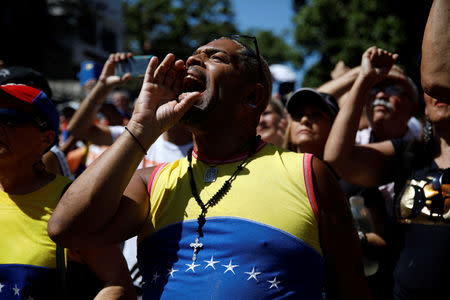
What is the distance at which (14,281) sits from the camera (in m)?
2.07

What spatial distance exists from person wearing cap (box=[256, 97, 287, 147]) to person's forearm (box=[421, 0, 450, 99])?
8.28 ft

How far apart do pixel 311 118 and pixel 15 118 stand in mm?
1983

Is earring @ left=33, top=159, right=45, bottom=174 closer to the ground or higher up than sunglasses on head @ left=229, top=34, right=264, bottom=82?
closer to the ground

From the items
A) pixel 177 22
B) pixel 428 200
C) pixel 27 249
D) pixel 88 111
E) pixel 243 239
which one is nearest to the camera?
pixel 243 239

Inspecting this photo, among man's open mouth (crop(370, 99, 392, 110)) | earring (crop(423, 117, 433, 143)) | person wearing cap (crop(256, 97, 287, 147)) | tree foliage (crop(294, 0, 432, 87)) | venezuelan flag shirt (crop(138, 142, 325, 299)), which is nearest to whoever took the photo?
venezuelan flag shirt (crop(138, 142, 325, 299))

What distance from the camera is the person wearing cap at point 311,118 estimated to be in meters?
3.29

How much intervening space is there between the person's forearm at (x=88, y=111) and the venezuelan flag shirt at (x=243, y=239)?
196 cm

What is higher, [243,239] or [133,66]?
[133,66]

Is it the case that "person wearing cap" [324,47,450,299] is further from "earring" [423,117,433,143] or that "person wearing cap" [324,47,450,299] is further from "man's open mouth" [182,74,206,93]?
"man's open mouth" [182,74,206,93]

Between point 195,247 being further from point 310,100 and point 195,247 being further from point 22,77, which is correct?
point 22,77

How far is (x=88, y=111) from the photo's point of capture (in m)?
3.83

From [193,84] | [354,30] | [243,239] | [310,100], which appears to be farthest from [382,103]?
[354,30]

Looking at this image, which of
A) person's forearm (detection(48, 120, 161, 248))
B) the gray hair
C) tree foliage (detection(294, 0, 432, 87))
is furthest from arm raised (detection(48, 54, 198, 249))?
tree foliage (detection(294, 0, 432, 87))

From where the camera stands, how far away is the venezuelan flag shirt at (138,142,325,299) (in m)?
1.79
